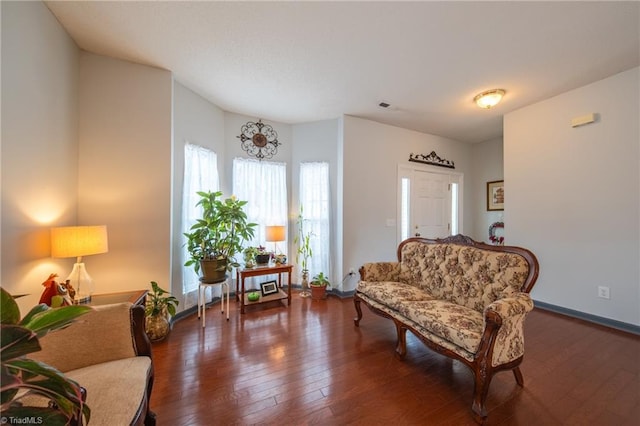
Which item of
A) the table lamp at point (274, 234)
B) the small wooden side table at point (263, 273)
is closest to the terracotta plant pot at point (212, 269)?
the small wooden side table at point (263, 273)

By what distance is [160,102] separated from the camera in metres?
2.42

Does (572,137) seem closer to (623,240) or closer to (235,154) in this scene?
(623,240)

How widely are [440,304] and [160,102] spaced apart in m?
3.34

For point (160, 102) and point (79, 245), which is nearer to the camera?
point (79, 245)

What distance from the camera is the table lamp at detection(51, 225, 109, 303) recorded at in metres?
1.65

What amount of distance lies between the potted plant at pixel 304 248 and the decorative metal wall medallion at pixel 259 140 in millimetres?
1094

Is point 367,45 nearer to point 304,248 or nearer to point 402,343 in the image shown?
point 402,343

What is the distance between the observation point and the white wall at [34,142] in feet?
4.71

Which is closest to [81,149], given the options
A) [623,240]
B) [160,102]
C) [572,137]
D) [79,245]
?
[160,102]

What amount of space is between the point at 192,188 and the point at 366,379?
2744mm

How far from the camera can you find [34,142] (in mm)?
1622

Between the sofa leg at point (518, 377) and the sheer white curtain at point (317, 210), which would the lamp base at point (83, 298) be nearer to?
the sheer white curtain at point (317, 210)

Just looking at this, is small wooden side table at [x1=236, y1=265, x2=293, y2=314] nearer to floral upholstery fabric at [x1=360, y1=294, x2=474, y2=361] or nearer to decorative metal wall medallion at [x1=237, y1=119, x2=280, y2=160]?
floral upholstery fabric at [x1=360, y1=294, x2=474, y2=361]


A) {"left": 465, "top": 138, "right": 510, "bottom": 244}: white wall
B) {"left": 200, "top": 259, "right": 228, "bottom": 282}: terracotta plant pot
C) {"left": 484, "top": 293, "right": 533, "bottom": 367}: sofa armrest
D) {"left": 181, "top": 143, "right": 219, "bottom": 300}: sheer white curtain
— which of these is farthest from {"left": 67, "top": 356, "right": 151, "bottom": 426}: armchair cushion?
{"left": 465, "top": 138, "right": 510, "bottom": 244}: white wall
